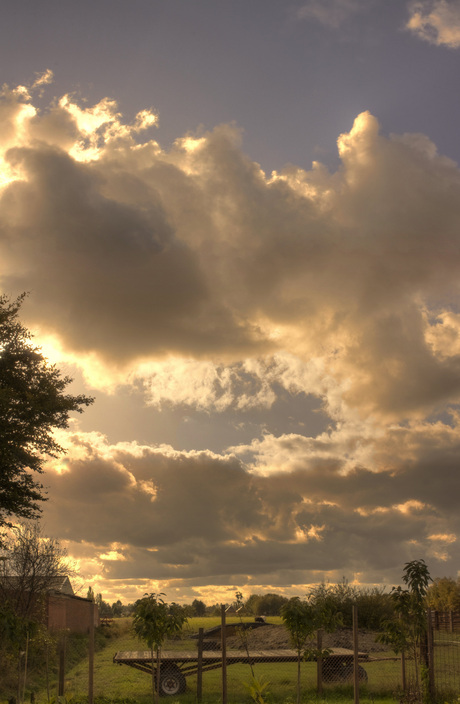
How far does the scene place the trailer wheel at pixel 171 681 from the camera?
69.9 ft

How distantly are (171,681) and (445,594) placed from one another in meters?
52.1

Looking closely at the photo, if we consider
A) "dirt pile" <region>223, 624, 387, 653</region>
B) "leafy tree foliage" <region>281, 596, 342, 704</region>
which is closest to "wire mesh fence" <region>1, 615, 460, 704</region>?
"leafy tree foliage" <region>281, 596, 342, 704</region>

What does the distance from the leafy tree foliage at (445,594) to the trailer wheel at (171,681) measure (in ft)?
150

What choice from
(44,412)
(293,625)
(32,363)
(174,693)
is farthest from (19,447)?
(293,625)

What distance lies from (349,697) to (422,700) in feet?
13.4

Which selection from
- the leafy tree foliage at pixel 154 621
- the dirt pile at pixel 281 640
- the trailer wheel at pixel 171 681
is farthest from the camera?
the dirt pile at pixel 281 640

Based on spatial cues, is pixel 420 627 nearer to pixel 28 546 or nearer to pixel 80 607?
pixel 28 546

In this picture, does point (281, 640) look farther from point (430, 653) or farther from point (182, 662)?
point (430, 653)

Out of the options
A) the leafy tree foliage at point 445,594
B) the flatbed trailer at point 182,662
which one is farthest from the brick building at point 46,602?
the leafy tree foliage at point 445,594

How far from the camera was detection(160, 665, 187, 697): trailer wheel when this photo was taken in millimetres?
21312

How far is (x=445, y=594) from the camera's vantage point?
65000mm

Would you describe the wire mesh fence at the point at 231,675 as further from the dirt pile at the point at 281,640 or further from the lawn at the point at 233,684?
the dirt pile at the point at 281,640

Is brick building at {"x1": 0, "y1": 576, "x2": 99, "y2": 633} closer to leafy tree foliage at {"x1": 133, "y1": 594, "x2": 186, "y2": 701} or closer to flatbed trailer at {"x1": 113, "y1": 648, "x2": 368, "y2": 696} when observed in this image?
flatbed trailer at {"x1": 113, "y1": 648, "x2": 368, "y2": 696}

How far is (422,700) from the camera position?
54.2 ft
